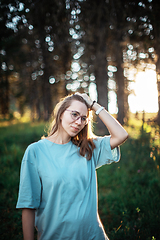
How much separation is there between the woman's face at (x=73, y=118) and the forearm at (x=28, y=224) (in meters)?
0.86

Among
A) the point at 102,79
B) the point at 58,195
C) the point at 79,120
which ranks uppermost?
the point at 102,79

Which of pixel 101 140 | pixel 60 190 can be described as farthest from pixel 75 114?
pixel 60 190

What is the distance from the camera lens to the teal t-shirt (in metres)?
1.55

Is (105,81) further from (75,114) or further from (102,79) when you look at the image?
(75,114)

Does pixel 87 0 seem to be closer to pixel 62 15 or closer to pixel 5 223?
pixel 62 15

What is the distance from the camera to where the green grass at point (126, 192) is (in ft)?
10.0

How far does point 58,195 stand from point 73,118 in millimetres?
812

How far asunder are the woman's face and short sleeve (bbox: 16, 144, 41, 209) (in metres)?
0.46

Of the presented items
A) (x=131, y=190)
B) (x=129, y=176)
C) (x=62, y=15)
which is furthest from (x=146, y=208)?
(x=62, y=15)

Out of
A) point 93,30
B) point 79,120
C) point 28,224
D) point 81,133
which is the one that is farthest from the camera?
point 93,30

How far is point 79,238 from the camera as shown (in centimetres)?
157

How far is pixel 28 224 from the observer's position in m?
1.51

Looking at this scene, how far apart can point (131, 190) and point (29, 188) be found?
11.3ft

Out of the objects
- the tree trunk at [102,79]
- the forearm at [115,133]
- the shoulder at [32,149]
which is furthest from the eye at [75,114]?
the tree trunk at [102,79]
